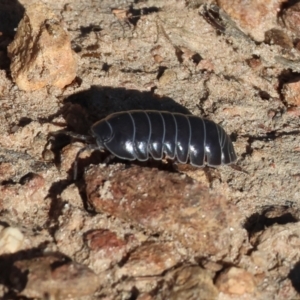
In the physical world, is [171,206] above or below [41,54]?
below

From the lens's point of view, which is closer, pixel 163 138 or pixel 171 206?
pixel 171 206

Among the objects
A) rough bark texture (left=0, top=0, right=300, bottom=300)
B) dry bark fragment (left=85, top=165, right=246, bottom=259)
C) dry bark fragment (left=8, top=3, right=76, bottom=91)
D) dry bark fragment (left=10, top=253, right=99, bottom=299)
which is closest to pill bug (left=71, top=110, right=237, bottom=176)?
rough bark texture (left=0, top=0, right=300, bottom=300)

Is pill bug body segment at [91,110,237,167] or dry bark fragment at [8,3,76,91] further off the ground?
dry bark fragment at [8,3,76,91]

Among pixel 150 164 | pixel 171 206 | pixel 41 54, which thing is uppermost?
pixel 41 54

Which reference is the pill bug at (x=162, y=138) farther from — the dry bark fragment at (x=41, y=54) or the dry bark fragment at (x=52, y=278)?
the dry bark fragment at (x=52, y=278)

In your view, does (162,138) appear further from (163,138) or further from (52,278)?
(52,278)

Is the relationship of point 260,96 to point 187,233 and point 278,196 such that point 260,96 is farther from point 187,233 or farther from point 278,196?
point 187,233

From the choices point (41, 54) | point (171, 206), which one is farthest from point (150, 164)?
point (41, 54)

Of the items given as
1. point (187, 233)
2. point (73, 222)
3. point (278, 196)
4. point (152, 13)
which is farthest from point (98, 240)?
point (152, 13)

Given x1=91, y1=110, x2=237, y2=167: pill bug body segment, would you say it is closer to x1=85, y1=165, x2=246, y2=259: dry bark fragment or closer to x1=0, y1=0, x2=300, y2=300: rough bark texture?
x1=0, y1=0, x2=300, y2=300: rough bark texture
